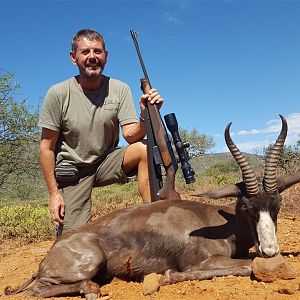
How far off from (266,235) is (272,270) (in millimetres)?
346

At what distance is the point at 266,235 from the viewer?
4.60 m

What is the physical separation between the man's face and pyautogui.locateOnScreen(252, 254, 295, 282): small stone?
11.4 ft

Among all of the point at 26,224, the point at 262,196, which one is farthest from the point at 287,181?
the point at 26,224

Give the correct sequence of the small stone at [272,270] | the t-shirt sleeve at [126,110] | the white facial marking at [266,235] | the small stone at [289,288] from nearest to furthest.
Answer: the small stone at [289,288] < the small stone at [272,270] < the white facial marking at [266,235] < the t-shirt sleeve at [126,110]

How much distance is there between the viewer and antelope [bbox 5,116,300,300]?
15.9ft

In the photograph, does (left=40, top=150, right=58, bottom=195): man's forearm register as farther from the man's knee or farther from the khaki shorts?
the man's knee

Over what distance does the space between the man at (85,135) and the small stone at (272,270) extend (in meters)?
2.41

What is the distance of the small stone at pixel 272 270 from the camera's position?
443cm

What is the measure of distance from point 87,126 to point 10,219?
5.23m

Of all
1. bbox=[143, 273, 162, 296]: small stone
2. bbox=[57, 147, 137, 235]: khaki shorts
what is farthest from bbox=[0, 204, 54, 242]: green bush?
bbox=[143, 273, 162, 296]: small stone

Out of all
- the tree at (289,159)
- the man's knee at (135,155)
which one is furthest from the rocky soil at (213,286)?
the tree at (289,159)

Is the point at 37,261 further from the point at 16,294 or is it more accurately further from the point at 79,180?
the point at 16,294

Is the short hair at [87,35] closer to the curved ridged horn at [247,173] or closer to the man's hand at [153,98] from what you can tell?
the man's hand at [153,98]

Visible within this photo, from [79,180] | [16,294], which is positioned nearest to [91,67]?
[79,180]
